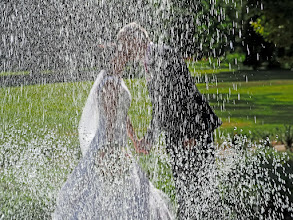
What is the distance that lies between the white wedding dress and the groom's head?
35 cm

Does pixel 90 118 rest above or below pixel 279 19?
below

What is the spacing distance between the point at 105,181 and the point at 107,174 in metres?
0.06

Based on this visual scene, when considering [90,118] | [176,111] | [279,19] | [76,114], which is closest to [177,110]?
[176,111]

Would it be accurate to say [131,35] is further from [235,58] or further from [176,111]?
[235,58]

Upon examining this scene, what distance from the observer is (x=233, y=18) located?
2188 centimetres

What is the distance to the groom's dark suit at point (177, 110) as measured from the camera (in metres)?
4.16

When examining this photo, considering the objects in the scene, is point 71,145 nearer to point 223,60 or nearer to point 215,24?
point 215,24

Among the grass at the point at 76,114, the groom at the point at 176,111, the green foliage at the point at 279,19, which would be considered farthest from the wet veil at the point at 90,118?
the green foliage at the point at 279,19

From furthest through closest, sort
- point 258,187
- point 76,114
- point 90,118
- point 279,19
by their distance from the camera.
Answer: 1. point 76,114
2. point 279,19
3. point 258,187
4. point 90,118

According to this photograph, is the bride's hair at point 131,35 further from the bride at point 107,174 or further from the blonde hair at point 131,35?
the bride at point 107,174

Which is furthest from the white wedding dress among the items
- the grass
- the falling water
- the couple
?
the grass

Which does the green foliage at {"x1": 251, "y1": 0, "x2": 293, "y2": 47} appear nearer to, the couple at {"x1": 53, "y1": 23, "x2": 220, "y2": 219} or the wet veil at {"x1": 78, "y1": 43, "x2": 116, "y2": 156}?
the couple at {"x1": 53, "y1": 23, "x2": 220, "y2": 219}

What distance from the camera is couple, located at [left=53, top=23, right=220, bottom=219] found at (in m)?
3.86

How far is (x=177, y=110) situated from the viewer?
14.3 feet
